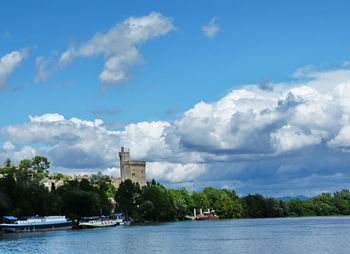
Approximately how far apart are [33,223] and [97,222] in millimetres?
21830

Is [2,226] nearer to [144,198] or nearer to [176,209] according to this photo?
[144,198]

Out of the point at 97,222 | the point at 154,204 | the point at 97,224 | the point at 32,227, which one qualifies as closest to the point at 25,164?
the point at 97,222

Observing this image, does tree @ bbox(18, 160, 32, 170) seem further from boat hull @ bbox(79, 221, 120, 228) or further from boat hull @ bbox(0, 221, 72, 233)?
boat hull @ bbox(0, 221, 72, 233)

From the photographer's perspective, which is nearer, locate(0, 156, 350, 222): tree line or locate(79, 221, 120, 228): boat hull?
locate(0, 156, 350, 222): tree line

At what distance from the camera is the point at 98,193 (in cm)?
15000

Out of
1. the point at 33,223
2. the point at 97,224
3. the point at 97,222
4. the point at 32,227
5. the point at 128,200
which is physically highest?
the point at 128,200

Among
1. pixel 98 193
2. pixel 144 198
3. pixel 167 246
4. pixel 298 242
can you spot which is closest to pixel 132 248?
pixel 167 246

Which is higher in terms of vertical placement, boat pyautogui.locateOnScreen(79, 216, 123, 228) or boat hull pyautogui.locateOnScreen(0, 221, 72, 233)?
boat pyautogui.locateOnScreen(79, 216, 123, 228)

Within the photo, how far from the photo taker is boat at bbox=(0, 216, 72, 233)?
114438 mm

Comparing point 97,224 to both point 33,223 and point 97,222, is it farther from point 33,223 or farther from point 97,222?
point 33,223

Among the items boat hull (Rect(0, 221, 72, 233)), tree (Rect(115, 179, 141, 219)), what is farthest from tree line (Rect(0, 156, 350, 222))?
boat hull (Rect(0, 221, 72, 233))

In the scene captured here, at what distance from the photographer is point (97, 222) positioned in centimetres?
13838

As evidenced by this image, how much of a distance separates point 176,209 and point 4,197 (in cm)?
7831

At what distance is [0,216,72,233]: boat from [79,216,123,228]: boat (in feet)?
21.3
